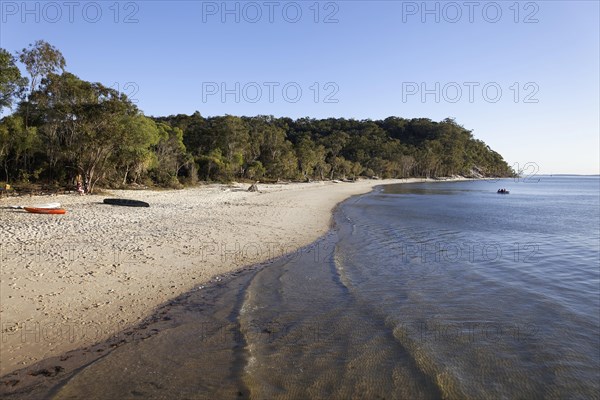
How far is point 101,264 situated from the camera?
29.3 feet

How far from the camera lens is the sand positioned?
591 cm

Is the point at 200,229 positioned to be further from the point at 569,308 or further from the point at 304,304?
the point at 569,308

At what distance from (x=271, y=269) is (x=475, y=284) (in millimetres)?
5878

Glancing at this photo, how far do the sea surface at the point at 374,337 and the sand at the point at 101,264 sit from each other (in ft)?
2.88

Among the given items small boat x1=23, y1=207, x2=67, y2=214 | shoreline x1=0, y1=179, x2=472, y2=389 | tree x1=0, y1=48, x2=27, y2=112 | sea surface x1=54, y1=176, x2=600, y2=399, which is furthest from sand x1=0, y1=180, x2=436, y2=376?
tree x1=0, y1=48, x2=27, y2=112

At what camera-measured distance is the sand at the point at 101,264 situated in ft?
19.4

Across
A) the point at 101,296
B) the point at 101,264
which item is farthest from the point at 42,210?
the point at 101,296

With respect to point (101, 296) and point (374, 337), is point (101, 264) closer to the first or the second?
point (101, 296)

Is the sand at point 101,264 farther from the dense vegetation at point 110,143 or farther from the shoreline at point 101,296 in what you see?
the dense vegetation at point 110,143

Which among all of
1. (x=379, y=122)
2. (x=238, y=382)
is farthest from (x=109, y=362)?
(x=379, y=122)

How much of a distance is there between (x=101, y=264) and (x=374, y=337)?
681 cm

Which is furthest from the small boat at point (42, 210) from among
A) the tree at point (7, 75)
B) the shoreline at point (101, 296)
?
the tree at point (7, 75)

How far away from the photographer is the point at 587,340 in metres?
6.76

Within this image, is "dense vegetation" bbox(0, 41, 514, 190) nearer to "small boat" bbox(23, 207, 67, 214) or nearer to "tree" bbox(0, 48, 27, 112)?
"tree" bbox(0, 48, 27, 112)
